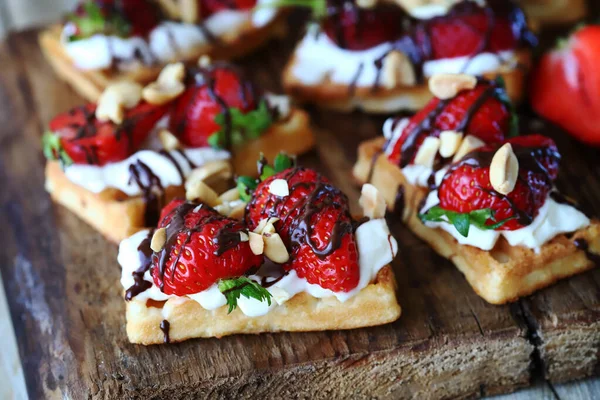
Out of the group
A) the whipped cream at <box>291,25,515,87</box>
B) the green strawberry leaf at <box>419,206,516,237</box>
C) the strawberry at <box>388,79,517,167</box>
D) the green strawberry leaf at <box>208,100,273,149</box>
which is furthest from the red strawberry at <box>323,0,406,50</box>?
the green strawberry leaf at <box>419,206,516,237</box>

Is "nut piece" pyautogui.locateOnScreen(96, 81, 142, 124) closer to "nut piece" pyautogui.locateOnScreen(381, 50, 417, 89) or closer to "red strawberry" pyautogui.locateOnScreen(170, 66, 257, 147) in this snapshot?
"red strawberry" pyautogui.locateOnScreen(170, 66, 257, 147)

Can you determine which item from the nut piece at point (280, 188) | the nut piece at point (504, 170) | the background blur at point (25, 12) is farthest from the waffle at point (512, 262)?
the background blur at point (25, 12)

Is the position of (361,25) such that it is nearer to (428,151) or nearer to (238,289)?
(428,151)

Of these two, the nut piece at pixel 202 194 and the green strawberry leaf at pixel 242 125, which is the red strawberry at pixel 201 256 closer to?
the nut piece at pixel 202 194

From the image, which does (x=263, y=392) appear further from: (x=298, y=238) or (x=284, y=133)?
(x=284, y=133)

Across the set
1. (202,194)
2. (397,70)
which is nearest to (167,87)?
(202,194)

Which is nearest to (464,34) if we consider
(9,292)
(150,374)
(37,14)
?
(150,374)
